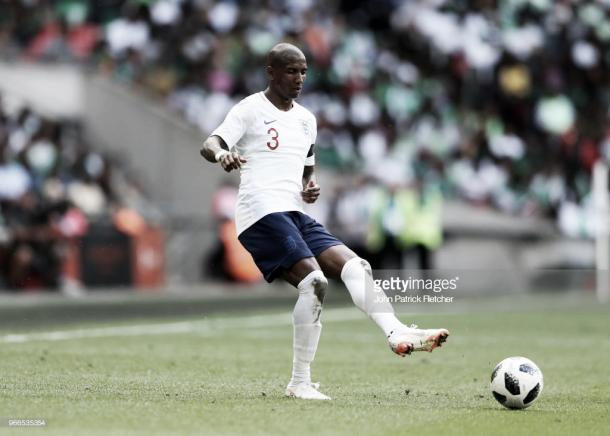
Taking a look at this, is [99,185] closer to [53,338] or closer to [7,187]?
[7,187]

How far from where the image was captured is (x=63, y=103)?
24.5 metres

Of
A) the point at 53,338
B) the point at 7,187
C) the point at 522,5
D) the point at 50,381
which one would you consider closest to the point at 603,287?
the point at 522,5

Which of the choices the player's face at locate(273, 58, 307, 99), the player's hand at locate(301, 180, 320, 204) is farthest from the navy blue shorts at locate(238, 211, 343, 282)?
the player's face at locate(273, 58, 307, 99)

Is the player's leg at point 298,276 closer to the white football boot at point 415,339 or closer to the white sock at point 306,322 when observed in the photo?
the white sock at point 306,322

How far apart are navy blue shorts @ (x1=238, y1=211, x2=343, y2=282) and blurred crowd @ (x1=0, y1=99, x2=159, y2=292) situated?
1287cm

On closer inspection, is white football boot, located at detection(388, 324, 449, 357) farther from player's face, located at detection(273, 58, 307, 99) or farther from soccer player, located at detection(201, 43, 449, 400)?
player's face, located at detection(273, 58, 307, 99)

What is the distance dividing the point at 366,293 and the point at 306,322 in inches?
15.9

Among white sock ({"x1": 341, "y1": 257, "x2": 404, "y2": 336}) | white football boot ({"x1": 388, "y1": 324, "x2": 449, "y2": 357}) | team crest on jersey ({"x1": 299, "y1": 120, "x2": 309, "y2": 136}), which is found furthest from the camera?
team crest on jersey ({"x1": 299, "y1": 120, "x2": 309, "y2": 136})

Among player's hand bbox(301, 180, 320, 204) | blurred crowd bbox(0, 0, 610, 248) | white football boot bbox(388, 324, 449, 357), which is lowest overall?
white football boot bbox(388, 324, 449, 357)

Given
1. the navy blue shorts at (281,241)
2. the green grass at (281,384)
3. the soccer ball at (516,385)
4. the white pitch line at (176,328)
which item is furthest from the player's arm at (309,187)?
the white pitch line at (176,328)

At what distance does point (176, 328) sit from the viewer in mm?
15266

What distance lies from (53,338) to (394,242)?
1162 cm

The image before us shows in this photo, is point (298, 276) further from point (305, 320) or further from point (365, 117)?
point (365, 117)

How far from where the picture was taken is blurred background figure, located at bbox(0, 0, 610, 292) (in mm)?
23688
